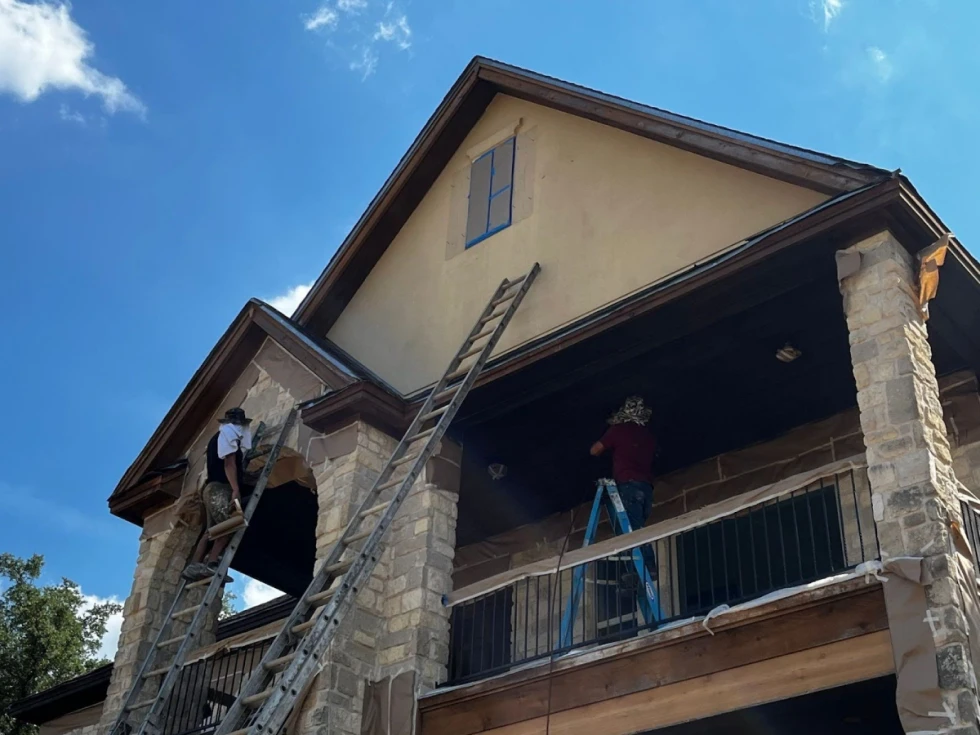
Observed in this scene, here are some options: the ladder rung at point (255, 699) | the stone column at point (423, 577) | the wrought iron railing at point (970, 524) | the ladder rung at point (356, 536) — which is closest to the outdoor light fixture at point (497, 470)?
the stone column at point (423, 577)

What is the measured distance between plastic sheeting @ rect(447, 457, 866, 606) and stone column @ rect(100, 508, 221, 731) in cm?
344

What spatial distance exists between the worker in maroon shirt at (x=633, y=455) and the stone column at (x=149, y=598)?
427cm

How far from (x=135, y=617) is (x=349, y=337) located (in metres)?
3.94

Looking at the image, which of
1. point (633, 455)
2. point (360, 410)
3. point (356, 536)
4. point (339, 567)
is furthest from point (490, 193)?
point (339, 567)

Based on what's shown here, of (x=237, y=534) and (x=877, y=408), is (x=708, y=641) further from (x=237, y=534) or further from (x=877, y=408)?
(x=237, y=534)

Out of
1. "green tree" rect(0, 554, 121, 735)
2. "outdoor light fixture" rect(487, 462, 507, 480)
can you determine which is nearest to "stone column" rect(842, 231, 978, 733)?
"outdoor light fixture" rect(487, 462, 507, 480)

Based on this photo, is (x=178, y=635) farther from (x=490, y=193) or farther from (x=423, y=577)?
(x=490, y=193)

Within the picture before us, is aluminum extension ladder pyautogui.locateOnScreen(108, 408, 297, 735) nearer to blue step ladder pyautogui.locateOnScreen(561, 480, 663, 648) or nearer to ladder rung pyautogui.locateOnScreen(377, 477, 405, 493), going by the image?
ladder rung pyautogui.locateOnScreen(377, 477, 405, 493)

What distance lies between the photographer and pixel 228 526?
1209cm

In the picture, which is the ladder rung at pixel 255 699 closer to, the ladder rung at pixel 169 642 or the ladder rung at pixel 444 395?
the ladder rung at pixel 169 642

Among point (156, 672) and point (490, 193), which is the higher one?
A: point (490, 193)

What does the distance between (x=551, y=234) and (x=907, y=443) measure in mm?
5176

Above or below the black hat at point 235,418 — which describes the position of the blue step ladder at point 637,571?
below

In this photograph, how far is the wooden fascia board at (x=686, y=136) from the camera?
33.5 ft
